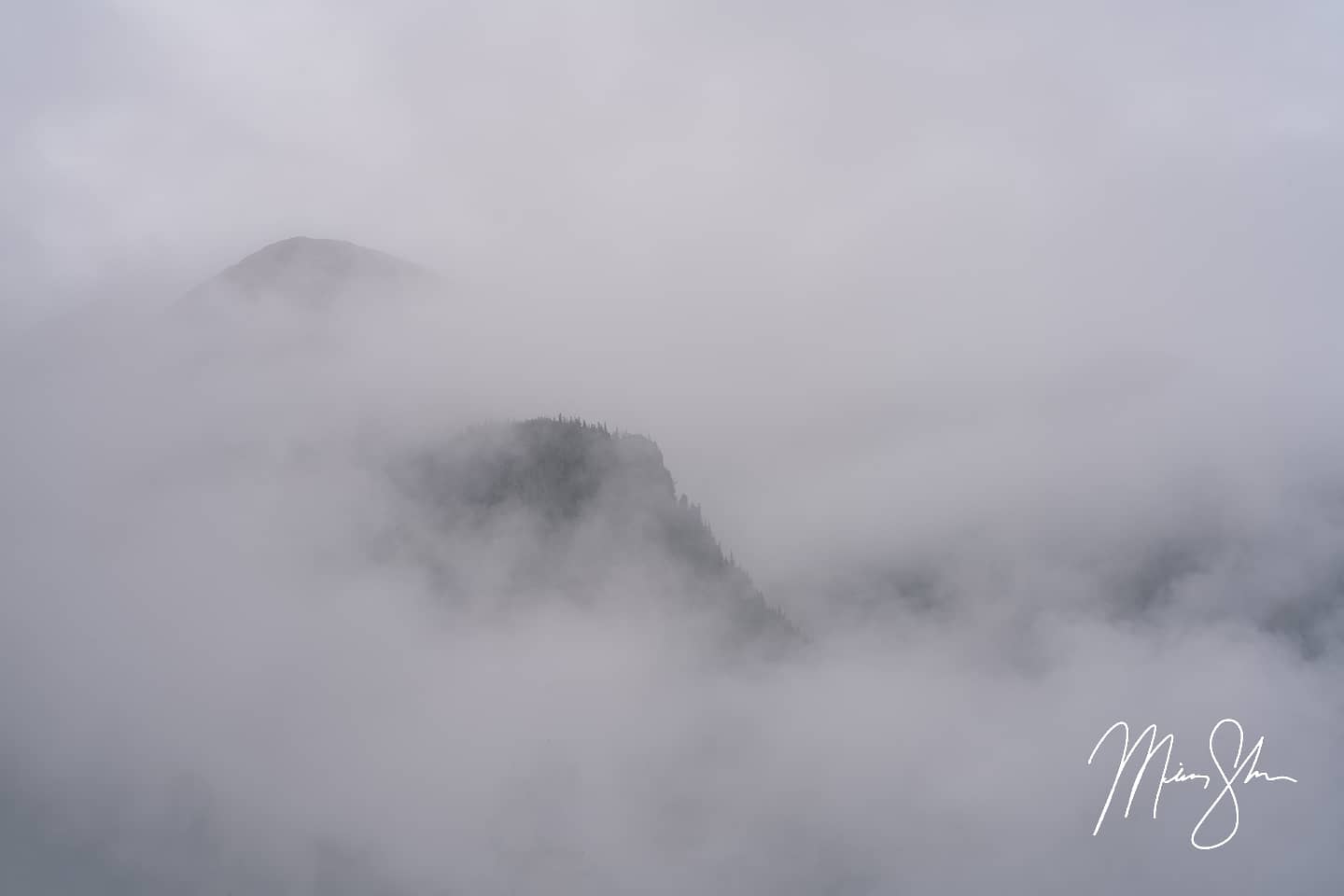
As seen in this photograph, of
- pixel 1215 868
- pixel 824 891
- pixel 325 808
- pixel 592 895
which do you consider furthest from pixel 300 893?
pixel 1215 868

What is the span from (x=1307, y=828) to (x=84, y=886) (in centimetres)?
17741

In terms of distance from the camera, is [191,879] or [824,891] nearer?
[191,879]

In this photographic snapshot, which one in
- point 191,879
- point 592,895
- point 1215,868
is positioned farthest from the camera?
point 592,895

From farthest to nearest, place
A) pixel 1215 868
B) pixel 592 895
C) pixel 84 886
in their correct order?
pixel 592 895 < pixel 1215 868 < pixel 84 886

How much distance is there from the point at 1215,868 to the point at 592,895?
95346mm

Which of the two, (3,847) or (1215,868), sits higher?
(1215,868)

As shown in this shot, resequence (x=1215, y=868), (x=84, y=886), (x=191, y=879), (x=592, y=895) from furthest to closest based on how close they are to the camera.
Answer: (x=592, y=895) → (x=1215, y=868) → (x=191, y=879) → (x=84, y=886)

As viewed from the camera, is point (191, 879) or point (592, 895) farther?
point (592, 895)

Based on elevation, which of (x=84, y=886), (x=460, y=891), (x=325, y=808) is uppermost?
(x=325, y=808)

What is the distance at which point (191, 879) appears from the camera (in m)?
166

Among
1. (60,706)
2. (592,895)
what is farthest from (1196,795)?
(60,706)

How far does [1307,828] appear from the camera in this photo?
184875mm

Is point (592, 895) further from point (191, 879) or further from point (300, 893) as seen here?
point (191, 879)

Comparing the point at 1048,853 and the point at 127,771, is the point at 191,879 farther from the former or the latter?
the point at 1048,853
